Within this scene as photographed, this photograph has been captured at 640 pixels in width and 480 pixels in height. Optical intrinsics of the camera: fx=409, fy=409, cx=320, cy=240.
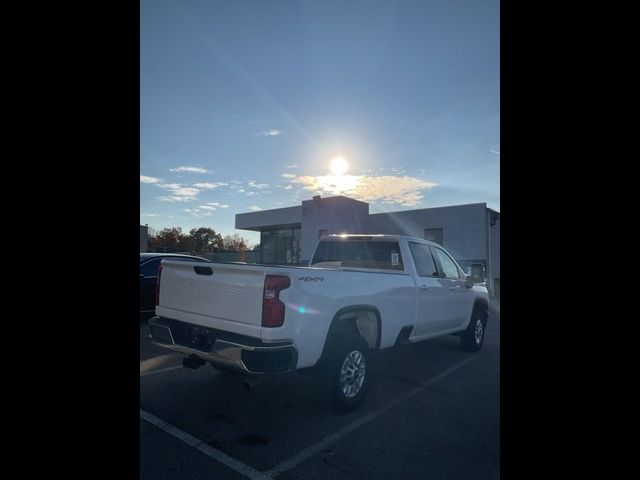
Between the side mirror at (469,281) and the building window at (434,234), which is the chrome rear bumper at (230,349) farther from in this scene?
the building window at (434,234)

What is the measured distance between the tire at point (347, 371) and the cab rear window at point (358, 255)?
5.54ft

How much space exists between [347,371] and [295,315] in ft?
3.58

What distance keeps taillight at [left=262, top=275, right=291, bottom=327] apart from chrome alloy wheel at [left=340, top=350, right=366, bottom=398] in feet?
3.45

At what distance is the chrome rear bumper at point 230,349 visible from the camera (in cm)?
360

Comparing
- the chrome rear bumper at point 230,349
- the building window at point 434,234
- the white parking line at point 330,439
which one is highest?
the building window at point 434,234

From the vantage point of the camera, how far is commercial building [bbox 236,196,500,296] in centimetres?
2423

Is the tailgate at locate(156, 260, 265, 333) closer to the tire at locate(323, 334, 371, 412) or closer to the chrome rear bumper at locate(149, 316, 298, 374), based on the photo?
the chrome rear bumper at locate(149, 316, 298, 374)

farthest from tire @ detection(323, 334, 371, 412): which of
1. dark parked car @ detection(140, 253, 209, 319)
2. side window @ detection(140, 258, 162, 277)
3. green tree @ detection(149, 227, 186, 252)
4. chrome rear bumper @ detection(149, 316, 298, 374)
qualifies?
green tree @ detection(149, 227, 186, 252)

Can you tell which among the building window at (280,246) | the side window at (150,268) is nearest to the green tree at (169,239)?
the building window at (280,246)

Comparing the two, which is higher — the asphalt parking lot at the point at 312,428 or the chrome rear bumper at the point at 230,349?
the chrome rear bumper at the point at 230,349

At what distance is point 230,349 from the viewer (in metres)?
3.74
